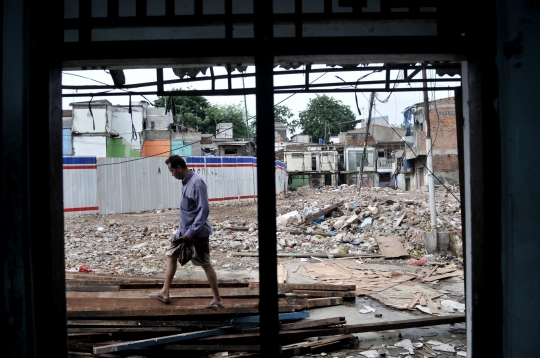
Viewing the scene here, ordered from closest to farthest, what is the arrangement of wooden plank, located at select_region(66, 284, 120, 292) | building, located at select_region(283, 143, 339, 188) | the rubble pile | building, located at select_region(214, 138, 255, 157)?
wooden plank, located at select_region(66, 284, 120, 292) < the rubble pile < building, located at select_region(214, 138, 255, 157) < building, located at select_region(283, 143, 339, 188)

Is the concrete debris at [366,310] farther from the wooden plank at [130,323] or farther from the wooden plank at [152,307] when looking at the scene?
the wooden plank at [130,323]

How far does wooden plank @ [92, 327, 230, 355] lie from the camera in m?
3.96

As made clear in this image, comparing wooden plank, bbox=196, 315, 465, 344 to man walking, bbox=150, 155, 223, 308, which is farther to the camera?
man walking, bbox=150, 155, 223, 308

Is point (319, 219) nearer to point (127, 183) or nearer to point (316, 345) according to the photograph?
point (127, 183)

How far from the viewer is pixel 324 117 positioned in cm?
6162

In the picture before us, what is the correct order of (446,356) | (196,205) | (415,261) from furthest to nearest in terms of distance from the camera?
(415,261), (196,205), (446,356)

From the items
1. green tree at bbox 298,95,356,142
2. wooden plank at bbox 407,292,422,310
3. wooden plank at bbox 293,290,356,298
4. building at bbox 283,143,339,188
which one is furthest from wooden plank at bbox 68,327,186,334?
green tree at bbox 298,95,356,142

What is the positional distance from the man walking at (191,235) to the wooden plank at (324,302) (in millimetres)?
1546

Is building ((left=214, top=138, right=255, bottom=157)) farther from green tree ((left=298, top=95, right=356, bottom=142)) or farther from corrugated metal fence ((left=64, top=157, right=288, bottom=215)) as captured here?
green tree ((left=298, top=95, right=356, bottom=142))

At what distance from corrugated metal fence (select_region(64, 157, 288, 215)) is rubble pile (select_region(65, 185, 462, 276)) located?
33.7 inches
